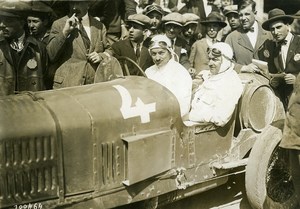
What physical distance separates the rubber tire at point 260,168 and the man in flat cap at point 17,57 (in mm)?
2405

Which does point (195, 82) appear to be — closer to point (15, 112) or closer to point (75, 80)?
point (75, 80)

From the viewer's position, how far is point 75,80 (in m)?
5.53

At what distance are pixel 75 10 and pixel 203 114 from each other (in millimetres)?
1939

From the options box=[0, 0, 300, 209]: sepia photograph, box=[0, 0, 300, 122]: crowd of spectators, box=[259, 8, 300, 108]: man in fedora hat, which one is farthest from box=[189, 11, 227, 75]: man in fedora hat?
box=[259, 8, 300, 108]: man in fedora hat

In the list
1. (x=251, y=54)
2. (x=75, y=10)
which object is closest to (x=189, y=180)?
(x=75, y=10)

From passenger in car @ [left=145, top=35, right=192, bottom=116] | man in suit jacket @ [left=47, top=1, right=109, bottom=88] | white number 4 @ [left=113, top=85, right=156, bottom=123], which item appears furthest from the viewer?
man in suit jacket @ [left=47, top=1, right=109, bottom=88]

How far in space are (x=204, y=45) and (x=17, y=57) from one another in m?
3.30

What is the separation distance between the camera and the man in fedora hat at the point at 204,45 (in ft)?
24.8

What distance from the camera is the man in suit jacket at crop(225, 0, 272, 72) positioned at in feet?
24.0

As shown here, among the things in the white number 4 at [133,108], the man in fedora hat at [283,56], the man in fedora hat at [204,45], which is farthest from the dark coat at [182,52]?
the white number 4 at [133,108]

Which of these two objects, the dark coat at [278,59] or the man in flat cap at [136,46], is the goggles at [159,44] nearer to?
the man in flat cap at [136,46]

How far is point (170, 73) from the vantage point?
17.5 feet

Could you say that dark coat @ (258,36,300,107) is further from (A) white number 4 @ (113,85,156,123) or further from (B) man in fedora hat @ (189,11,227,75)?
(A) white number 4 @ (113,85,156,123)

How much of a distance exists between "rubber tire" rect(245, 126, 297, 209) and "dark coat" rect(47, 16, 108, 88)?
6.62 feet
